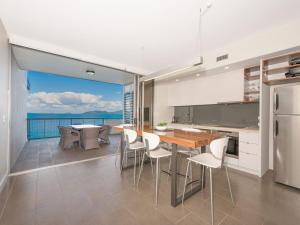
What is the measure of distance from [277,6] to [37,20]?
3516 mm

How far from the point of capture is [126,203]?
76.7 inches

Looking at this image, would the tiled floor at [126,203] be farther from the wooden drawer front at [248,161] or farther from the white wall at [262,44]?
the white wall at [262,44]

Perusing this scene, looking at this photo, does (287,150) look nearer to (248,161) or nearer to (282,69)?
(248,161)

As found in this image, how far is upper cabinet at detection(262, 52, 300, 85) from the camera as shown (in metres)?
2.52

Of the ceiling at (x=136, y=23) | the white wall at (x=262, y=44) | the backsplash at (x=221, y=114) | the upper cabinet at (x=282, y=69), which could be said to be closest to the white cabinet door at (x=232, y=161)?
the backsplash at (x=221, y=114)

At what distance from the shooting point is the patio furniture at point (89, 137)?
4641 millimetres

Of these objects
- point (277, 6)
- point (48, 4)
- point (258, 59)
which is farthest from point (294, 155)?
point (48, 4)

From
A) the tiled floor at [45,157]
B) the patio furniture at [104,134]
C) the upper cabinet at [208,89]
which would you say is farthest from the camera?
the patio furniture at [104,134]

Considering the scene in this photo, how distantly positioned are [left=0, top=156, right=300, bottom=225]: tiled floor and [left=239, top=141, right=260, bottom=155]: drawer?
1.56 feet

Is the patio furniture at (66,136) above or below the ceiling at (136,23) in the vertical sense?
below

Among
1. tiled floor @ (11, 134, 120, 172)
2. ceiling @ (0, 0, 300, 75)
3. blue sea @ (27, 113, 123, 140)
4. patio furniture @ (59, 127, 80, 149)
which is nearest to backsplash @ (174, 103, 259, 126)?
ceiling @ (0, 0, 300, 75)

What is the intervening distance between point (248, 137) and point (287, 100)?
2.90 ft

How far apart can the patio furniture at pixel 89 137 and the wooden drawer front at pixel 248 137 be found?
13.2 feet

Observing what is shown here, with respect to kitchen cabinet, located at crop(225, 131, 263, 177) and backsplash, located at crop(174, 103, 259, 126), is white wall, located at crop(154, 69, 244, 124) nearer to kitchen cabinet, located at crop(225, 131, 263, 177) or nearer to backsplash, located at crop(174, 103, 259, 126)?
backsplash, located at crop(174, 103, 259, 126)
